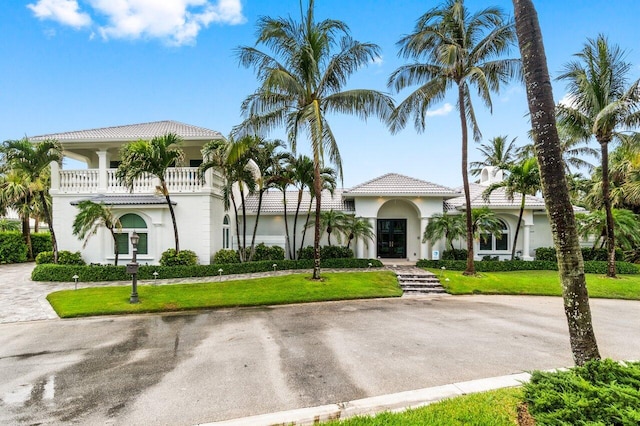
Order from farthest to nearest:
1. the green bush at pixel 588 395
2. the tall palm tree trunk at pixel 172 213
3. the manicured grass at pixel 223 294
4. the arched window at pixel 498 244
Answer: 1. the arched window at pixel 498 244
2. the tall palm tree trunk at pixel 172 213
3. the manicured grass at pixel 223 294
4. the green bush at pixel 588 395

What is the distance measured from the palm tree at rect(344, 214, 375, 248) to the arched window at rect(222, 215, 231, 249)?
23.8 feet

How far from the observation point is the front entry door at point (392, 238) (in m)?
21.0

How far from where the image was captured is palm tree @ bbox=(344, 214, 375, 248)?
17.7m

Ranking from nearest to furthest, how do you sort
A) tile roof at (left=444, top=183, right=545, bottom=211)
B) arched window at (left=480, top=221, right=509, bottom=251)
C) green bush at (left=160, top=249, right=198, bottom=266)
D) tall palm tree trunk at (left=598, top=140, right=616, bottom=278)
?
tall palm tree trunk at (left=598, top=140, right=616, bottom=278) < green bush at (left=160, top=249, right=198, bottom=266) < tile roof at (left=444, top=183, right=545, bottom=211) < arched window at (left=480, top=221, right=509, bottom=251)

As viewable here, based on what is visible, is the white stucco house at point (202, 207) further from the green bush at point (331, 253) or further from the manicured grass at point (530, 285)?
the manicured grass at point (530, 285)

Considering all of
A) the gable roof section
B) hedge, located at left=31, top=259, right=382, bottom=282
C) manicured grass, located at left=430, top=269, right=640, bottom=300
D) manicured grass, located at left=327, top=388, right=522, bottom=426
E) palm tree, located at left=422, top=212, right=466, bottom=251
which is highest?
the gable roof section

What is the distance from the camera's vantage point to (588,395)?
11.2ft

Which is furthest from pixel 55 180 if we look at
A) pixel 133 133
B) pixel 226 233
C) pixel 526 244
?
pixel 526 244

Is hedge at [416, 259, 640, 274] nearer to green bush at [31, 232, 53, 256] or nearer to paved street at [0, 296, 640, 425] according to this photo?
paved street at [0, 296, 640, 425]

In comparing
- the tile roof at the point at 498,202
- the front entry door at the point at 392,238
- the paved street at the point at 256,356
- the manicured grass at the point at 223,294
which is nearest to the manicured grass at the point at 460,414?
the paved street at the point at 256,356

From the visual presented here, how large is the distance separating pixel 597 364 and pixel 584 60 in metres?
16.8

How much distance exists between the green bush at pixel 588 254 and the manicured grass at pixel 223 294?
11.1m

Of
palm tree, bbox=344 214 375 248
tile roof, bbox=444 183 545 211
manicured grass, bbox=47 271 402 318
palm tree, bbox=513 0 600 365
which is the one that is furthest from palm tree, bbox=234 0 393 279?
tile roof, bbox=444 183 545 211

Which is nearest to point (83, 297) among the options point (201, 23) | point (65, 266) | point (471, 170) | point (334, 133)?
point (65, 266)
